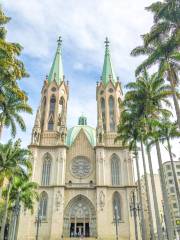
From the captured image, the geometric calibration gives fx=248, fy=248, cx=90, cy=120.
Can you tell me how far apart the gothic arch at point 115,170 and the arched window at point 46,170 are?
10626 millimetres

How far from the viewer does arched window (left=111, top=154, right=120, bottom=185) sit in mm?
40994

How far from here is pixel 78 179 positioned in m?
41.5

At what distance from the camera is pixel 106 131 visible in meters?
46.3

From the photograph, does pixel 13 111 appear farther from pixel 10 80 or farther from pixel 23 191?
pixel 23 191

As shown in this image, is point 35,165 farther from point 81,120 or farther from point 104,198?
point 81,120

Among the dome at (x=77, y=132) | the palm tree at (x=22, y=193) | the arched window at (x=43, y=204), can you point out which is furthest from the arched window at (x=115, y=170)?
the palm tree at (x=22, y=193)

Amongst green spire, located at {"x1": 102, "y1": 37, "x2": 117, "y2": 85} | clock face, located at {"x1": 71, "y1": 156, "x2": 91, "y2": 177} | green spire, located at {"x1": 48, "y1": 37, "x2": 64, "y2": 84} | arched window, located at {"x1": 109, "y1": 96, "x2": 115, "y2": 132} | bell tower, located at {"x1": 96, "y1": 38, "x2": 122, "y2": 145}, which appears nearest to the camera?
clock face, located at {"x1": 71, "y1": 156, "x2": 91, "y2": 177}

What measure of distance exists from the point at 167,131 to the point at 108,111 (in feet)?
78.5

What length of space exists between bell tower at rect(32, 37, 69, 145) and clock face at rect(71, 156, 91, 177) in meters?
4.17

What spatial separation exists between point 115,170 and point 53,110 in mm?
17242

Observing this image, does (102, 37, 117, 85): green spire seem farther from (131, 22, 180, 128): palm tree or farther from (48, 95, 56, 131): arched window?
(131, 22, 180, 128): palm tree

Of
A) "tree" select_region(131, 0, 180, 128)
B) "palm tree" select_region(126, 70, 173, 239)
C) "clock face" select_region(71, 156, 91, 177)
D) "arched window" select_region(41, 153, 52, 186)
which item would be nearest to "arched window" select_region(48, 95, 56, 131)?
"arched window" select_region(41, 153, 52, 186)

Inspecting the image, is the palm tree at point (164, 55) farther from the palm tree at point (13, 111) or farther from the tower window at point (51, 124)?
the tower window at point (51, 124)

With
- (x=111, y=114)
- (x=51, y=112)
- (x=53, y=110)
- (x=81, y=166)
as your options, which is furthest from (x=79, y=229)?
(x=53, y=110)
